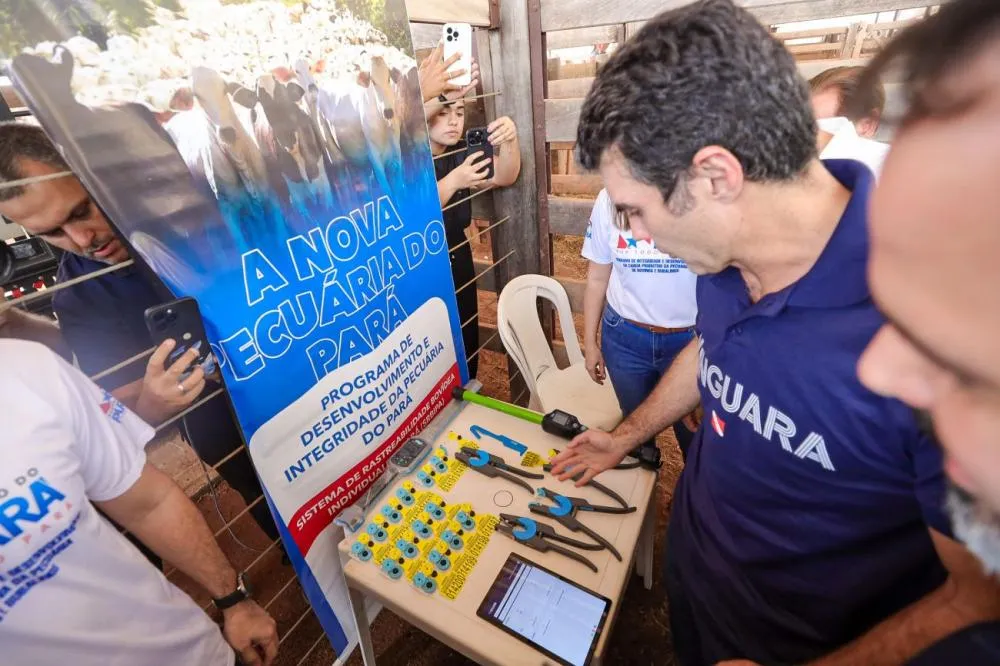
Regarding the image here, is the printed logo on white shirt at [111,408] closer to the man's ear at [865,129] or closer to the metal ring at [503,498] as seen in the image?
the metal ring at [503,498]

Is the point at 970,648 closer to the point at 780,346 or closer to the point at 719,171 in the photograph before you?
the point at 780,346

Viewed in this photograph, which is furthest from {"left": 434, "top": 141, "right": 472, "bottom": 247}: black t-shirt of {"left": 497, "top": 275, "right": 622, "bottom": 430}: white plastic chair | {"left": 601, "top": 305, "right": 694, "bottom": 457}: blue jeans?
{"left": 601, "top": 305, "right": 694, "bottom": 457}: blue jeans

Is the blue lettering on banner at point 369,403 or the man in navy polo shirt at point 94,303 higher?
the man in navy polo shirt at point 94,303

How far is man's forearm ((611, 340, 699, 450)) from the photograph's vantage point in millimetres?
1158

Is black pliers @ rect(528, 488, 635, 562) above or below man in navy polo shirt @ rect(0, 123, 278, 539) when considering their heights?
below

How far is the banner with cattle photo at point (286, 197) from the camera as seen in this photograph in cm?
68

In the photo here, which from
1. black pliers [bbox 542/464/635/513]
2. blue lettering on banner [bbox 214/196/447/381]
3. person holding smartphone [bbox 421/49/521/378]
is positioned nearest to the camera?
blue lettering on banner [bbox 214/196/447/381]

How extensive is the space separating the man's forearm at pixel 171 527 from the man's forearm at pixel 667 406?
101 cm

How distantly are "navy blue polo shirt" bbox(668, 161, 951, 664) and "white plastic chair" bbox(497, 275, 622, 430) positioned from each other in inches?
36.5

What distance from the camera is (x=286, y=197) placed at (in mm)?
964

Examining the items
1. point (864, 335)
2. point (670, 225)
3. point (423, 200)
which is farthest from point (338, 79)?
point (864, 335)

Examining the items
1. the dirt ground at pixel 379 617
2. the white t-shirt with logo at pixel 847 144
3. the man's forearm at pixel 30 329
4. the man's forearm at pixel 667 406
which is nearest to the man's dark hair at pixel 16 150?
the man's forearm at pixel 30 329

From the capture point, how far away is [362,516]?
1.10 metres

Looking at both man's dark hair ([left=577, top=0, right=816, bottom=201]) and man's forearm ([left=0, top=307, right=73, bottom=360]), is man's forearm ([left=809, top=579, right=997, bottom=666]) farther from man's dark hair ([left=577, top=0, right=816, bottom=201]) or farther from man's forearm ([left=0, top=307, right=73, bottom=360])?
man's forearm ([left=0, top=307, right=73, bottom=360])
